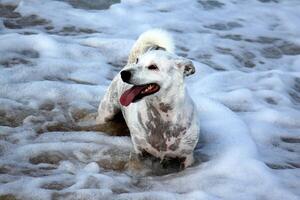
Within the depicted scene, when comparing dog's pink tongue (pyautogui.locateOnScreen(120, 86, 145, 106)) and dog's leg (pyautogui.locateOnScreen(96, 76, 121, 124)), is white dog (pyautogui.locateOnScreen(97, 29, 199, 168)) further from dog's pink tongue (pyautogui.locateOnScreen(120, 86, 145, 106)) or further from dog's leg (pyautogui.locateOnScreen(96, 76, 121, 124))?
dog's leg (pyautogui.locateOnScreen(96, 76, 121, 124))

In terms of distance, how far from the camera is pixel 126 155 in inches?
173

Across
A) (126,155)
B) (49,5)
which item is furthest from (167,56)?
(49,5)

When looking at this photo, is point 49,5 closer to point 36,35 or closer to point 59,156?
point 36,35

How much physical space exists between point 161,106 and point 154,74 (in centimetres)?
26

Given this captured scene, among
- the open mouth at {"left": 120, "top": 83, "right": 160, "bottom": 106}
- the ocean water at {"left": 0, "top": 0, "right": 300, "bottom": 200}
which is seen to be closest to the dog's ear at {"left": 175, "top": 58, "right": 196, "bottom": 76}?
the open mouth at {"left": 120, "top": 83, "right": 160, "bottom": 106}

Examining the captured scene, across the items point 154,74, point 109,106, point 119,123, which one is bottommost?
point 119,123

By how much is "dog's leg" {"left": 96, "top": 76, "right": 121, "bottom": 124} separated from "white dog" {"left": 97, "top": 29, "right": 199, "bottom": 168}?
50 cm

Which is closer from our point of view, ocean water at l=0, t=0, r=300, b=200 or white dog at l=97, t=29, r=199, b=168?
white dog at l=97, t=29, r=199, b=168

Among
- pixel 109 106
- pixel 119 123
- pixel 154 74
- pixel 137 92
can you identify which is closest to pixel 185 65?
pixel 154 74

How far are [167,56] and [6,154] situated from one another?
1.41 metres

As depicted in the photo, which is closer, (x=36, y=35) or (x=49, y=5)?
(x=36, y=35)

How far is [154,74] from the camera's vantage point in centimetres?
385

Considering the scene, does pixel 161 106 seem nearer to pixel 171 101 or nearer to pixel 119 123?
pixel 171 101

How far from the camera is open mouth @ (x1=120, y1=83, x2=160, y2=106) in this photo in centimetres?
376
